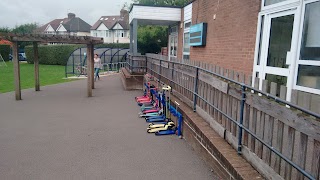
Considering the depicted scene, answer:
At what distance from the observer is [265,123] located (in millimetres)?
2986

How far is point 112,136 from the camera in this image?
5586 mm

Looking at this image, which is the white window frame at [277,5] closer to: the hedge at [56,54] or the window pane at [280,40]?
the window pane at [280,40]

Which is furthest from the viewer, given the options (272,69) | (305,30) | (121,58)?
(121,58)

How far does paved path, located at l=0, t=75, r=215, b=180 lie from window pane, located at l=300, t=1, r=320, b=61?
2.69m

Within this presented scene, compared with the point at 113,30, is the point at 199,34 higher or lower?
lower

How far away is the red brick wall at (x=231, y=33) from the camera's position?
6645 mm

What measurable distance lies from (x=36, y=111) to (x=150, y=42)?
18.6 metres

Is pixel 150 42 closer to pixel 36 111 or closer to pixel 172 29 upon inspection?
pixel 172 29

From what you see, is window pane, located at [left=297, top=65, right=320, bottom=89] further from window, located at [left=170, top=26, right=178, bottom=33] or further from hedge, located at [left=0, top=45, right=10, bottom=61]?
hedge, located at [left=0, top=45, right=10, bottom=61]

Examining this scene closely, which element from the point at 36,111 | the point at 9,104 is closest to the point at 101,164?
the point at 36,111

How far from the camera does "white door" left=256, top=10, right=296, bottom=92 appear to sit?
5.30 meters

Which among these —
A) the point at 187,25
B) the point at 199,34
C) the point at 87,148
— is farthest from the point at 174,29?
the point at 87,148

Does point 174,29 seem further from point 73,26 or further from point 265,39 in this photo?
point 73,26

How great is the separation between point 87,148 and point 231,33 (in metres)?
5.02
